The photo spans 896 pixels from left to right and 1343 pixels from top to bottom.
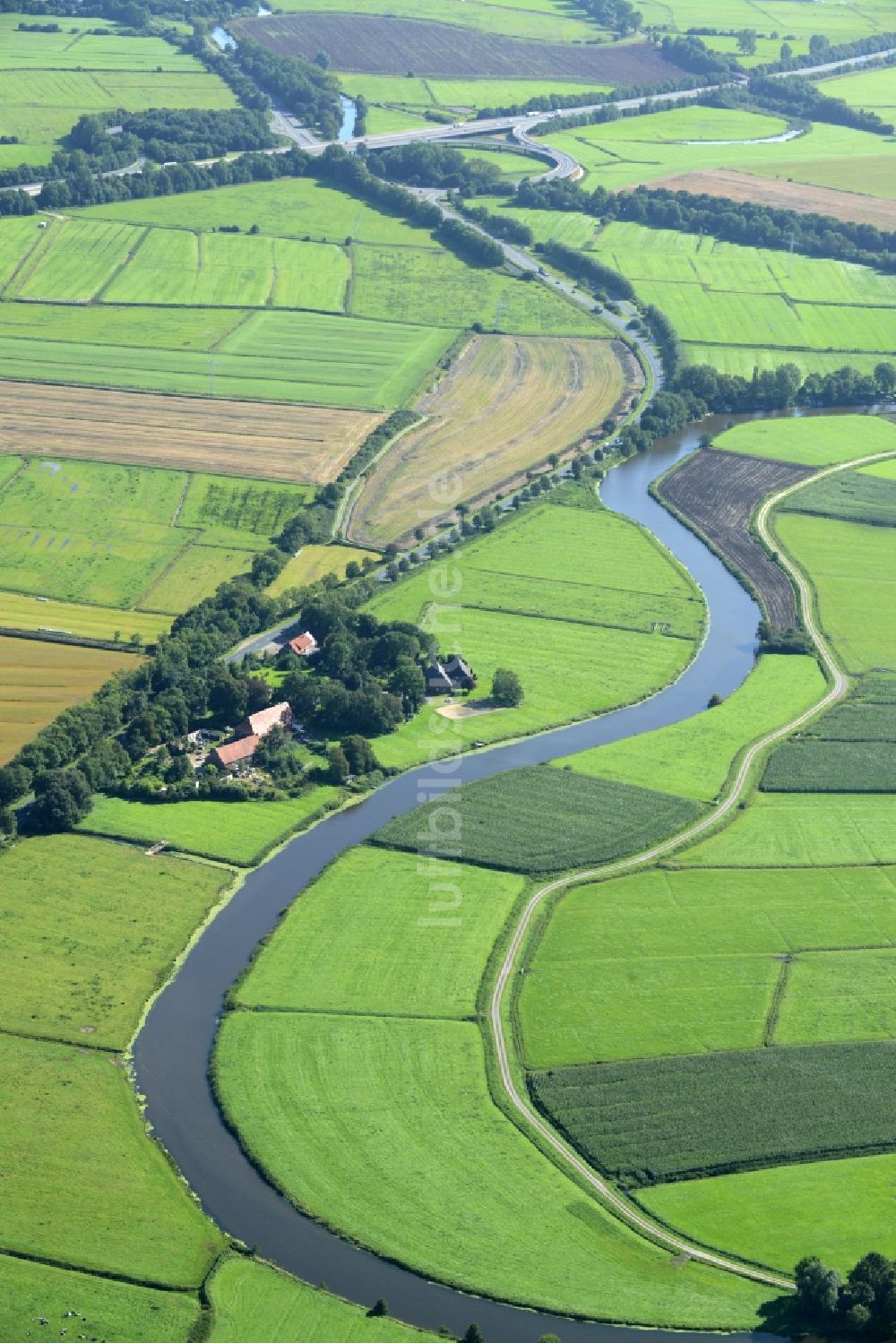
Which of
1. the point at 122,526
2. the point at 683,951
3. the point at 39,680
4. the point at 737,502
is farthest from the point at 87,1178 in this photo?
the point at 737,502

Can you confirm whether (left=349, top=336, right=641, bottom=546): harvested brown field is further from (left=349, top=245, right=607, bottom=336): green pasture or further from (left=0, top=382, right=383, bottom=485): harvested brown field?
(left=0, top=382, right=383, bottom=485): harvested brown field

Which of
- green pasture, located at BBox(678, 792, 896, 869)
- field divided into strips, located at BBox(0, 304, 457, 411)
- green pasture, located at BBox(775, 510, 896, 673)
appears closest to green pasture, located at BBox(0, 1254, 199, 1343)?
green pasture, located at BBox(678, 792, 896, 869)

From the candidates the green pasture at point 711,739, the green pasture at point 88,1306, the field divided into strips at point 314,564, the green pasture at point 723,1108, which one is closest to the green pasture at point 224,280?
the field divided into strips at point 314,564

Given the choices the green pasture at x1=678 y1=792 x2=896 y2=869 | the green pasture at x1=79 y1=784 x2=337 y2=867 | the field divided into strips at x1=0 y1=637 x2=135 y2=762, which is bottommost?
the field divided into strips at x1=0 y1=637 x2=135 y2=762

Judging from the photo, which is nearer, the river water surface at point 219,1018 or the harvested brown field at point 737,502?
the river water surface at point 219,1018

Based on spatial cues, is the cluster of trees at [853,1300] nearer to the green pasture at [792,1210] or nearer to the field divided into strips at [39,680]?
the green pasture at [792,1210]

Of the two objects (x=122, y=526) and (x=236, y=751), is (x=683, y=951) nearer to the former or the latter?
(x=236, y=751)
